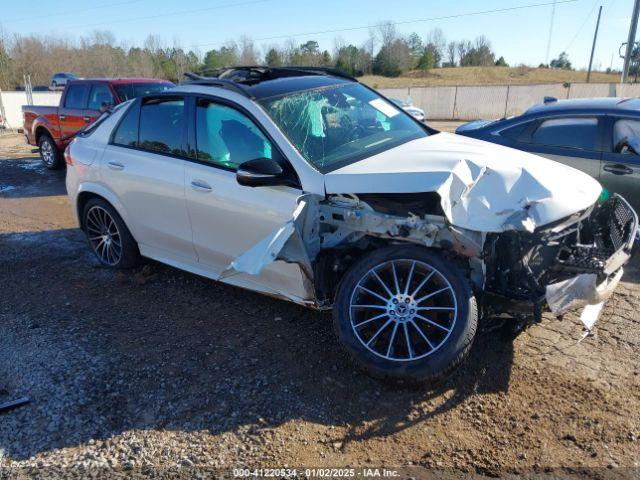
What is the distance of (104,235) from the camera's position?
5328 millimetres

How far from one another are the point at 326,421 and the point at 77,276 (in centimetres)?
343

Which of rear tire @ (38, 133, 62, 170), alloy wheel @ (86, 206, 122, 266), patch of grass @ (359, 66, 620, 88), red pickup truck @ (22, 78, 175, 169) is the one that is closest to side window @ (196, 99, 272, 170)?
alloy wheel @ (86, 206, 122, 266)

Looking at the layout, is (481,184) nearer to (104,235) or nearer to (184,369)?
(184,369)

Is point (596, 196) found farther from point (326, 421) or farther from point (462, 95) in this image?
point (462, 95)

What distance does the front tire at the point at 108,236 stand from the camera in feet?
16.7

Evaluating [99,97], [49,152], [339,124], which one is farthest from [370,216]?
[49,152]

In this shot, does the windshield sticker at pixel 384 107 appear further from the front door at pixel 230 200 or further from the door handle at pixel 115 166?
the door handle at pixel 115 166

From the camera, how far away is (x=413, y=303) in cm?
326

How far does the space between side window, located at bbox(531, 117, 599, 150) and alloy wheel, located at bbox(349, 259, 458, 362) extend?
11.2ft

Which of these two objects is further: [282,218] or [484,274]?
[282,218]

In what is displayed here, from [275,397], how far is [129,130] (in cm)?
302

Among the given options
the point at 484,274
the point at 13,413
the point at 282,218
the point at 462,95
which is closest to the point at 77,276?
the point at 13,413

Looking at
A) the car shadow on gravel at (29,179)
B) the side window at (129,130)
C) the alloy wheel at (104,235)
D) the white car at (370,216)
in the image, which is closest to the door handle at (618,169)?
the white car at (370,216)

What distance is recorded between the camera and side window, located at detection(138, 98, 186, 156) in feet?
14.4
